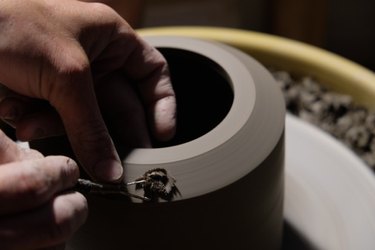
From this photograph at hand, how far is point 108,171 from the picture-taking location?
2.12 ft

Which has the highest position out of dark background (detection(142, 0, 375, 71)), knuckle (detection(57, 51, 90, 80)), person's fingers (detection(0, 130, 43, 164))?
knuckle (detection(57, 51, 90, 80))

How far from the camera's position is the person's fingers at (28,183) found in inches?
21.3

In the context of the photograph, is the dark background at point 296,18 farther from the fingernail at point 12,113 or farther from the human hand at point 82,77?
the fingernail at point 12,113

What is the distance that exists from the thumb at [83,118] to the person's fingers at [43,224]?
0.23 ft

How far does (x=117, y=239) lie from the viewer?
2.31 feet

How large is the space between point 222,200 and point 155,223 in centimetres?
9

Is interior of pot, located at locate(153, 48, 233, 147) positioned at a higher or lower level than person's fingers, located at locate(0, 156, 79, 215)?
lower

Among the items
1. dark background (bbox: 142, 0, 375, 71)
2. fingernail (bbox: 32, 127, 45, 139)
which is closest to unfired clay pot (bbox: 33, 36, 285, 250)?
fingernail (bbox: 32, 127, 45, 139)

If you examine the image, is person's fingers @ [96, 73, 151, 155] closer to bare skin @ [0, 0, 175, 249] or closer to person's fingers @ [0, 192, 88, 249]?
bare skin @ [0, 0, 175, 249]

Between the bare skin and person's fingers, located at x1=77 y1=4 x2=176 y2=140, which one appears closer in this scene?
the bare skin

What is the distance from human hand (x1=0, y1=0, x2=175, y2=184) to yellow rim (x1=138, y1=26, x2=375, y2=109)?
15.3 inches

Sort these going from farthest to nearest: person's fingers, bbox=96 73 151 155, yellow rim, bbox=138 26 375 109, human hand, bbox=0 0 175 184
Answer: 1. yellow rim, bbox=138 26 375 109
2. person's fingers, bbox=96 73 151 155
3. human hand, bbox=0 0 175 184

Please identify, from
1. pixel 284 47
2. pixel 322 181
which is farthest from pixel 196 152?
pixel 284 47

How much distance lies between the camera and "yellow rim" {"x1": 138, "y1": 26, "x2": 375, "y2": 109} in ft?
3.83
